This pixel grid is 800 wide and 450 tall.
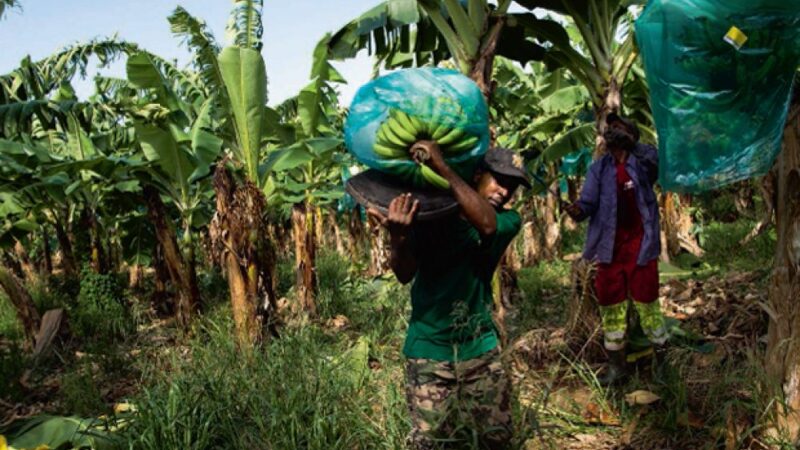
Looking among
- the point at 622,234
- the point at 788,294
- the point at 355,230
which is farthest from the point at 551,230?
the point at 788,294

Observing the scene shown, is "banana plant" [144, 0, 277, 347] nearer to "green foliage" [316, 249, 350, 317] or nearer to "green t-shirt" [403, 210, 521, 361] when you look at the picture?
"green foliage" [316, 249, 350, 317]

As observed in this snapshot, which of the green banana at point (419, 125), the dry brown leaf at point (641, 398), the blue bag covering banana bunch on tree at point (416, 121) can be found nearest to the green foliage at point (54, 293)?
the dry brown leaf at point (641, 398)

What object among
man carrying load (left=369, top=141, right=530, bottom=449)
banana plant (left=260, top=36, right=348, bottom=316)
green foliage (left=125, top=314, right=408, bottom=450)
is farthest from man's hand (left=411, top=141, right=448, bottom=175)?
banana plant (left=260, top=36, right=348, bottom=316)

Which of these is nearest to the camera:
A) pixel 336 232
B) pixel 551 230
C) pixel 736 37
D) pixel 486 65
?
pixel 736 37

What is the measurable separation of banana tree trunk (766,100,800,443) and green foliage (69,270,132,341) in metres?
5.67

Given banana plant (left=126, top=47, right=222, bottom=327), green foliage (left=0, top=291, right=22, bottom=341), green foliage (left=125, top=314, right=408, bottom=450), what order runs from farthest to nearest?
green foliage (left=0, top=291, right=22, bottom=341), banana plant (left=126, top=47, right=222, bottom=327), green foliage (left=125, top=314, right=408, bottom=450)

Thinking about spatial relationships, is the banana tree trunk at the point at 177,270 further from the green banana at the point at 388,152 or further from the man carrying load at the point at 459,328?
the green banana at the point at 388,152

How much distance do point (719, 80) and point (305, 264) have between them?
5078 millimetres

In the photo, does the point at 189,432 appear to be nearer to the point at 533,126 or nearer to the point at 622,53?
the point at 622,53

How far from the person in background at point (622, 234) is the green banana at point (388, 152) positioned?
2.06m

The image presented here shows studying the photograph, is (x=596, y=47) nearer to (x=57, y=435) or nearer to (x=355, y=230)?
(x=57, y=435)

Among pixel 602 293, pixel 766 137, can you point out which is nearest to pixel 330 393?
pixel 602 293

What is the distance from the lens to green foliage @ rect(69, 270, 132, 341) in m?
6.73

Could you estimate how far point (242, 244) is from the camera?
4.93m
